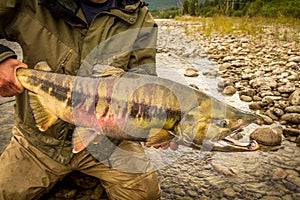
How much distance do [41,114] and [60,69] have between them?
0.36 meters

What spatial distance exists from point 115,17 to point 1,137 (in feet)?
5.86

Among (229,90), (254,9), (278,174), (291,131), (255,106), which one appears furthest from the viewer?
(254,9)

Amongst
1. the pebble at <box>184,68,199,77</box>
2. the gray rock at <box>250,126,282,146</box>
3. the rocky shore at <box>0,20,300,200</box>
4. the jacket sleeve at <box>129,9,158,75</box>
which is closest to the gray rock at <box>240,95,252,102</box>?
the rocky shore at <box>0,20,300,200</box>

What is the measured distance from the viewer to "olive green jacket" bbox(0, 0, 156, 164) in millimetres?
2338

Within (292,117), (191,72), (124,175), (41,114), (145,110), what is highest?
(145,110)

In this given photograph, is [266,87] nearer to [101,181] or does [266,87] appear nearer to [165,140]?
[101,181]

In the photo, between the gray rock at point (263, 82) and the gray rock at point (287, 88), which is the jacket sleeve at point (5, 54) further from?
the gray rock at point (263, 82)

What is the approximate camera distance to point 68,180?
106 inches

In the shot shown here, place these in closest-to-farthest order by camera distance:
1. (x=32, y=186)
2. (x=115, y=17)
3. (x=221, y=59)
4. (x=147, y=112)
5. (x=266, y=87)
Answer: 1. (x=147, y=112)
2. (x=32, y=186)
3. (x=115, y=17)
4. (x=266, y=87)
5. (x=221, y=59)

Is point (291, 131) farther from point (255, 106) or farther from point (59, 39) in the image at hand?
point (59, 39)

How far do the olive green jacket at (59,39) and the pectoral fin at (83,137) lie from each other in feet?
0.96

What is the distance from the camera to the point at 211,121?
1762mm

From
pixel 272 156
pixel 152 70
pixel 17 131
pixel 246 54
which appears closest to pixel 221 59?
pixel 246 54

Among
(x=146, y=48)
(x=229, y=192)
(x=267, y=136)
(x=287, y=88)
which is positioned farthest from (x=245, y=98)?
(x=146, y=48)
